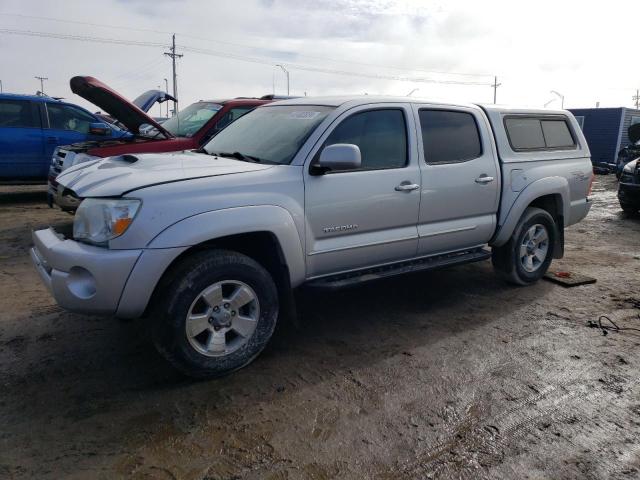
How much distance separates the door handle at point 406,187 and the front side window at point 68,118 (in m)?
7.79

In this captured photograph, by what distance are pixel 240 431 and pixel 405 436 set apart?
90 centimetres

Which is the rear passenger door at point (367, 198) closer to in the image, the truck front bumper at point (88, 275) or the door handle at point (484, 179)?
the door handle at point (484, 179)

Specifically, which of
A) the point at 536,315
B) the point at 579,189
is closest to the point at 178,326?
the point at 536,315

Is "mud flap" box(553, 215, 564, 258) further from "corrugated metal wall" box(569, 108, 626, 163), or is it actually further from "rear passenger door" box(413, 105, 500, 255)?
"corrugated metal wall" box(569, 108, 626, 163)

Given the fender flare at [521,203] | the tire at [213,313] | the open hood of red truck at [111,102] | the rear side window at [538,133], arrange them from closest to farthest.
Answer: the tire at [213,313] < the fender flare at [521,203] < the rear side window at [538,133] < the open hood of red truck at [111,102]

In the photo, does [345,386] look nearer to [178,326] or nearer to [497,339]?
[178,326]

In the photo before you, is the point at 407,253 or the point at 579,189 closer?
the point at 407,253

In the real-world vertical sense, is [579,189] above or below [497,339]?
above

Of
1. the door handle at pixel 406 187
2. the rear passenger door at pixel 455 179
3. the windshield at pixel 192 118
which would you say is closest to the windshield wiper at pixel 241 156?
the door handle at pixel 406 187

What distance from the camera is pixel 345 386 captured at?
3.32 metres

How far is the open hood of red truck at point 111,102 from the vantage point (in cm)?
660

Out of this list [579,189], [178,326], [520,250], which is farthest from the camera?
[579,189]

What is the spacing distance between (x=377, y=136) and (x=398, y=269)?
1.09 meters

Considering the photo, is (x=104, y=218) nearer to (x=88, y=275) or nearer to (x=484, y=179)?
(x=88, y=275)
